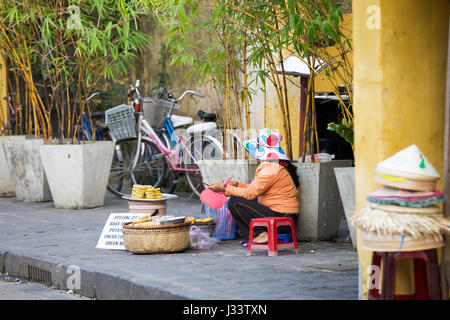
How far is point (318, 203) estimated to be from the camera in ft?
20.5

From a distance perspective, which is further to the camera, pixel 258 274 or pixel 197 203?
pixel 197 203

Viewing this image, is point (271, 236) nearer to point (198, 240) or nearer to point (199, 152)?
point (198, 240)

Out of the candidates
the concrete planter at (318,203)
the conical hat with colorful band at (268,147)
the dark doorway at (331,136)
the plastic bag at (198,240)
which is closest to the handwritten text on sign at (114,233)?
the plastic bag at (198,240)

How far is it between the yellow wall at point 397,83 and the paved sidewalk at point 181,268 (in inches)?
30.5

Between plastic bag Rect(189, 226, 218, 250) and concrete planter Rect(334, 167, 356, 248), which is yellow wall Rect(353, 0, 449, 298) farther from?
plastic bag Rect(189, 226, 218, 250)

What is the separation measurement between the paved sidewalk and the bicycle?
7.73 ft

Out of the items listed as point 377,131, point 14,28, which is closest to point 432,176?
point 377,131

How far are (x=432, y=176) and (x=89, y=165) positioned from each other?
19.9 feet

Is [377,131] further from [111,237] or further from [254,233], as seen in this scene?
[111,237]

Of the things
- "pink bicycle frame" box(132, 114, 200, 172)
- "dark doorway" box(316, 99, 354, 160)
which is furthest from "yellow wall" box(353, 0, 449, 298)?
"pink bicycle frame" box(132, 114, 200, 172)

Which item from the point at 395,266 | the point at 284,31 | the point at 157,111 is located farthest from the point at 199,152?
the point at 395,266

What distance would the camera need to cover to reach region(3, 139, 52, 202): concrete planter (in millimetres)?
9484

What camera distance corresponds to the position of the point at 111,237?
19.7 feet

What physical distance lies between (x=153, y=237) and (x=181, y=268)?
639mm
